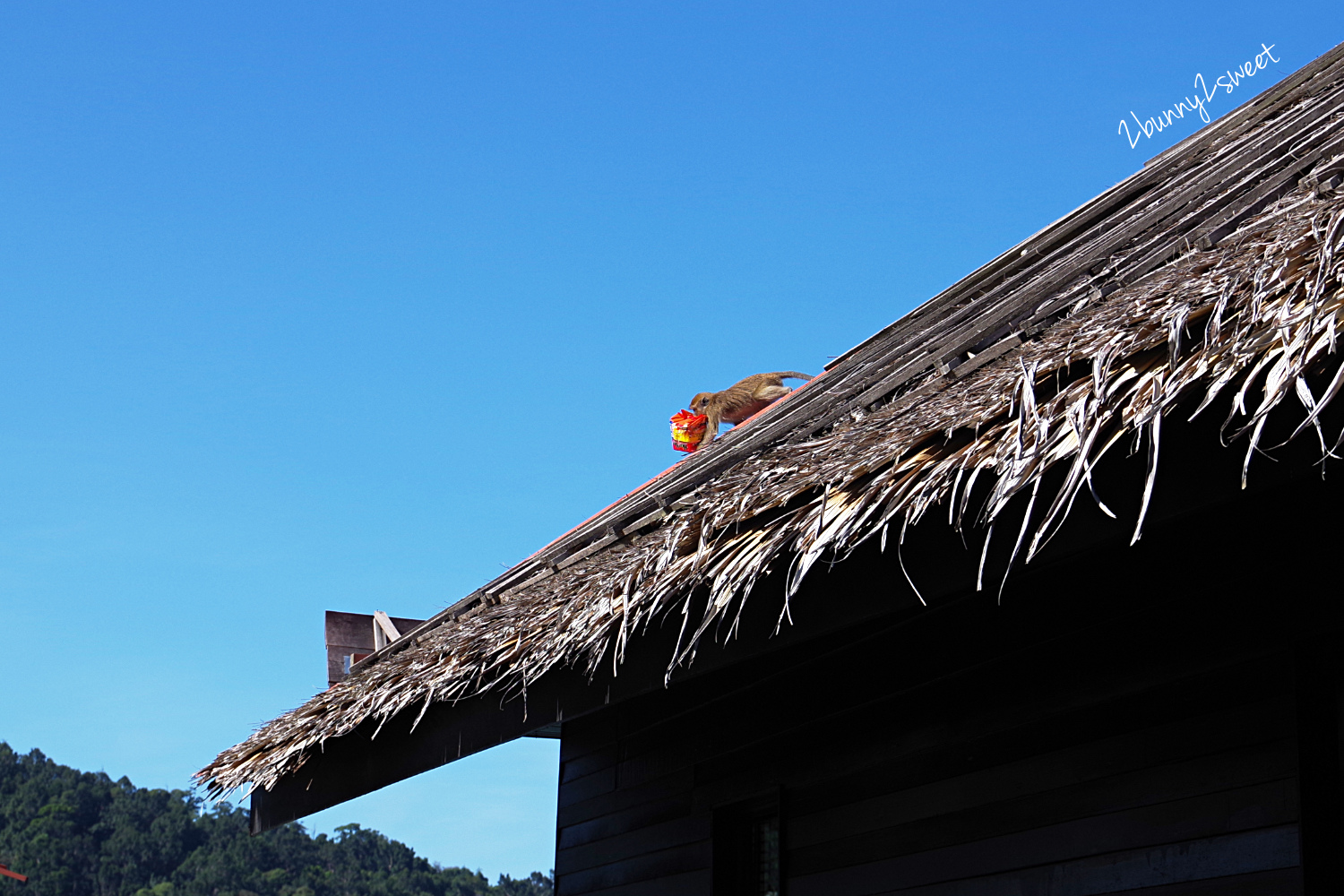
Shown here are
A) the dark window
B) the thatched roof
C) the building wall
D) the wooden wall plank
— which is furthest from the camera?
the dark window

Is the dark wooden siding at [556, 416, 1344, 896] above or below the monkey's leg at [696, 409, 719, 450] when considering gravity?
below

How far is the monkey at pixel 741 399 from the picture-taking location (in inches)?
420

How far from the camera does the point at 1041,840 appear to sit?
14.7 feet

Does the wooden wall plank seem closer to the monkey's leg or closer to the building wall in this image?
the building wall

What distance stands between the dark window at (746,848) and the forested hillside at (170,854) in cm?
6853

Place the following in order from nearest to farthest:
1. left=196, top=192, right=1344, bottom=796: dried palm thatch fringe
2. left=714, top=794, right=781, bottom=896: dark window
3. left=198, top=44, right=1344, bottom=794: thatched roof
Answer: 1. left=196, top=192, right=1344, bottom=796: dried palm thatch fringe
2. left=198, top=44, right=1344, bottom=794: thatched roof
3. left=714, top=794, right=781, bottom=896: dark window

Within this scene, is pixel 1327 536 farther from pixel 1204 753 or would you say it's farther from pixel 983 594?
pixel 983 594

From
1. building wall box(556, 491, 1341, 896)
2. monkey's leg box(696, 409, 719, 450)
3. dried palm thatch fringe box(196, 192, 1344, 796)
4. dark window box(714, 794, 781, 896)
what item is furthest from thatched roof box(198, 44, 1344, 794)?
monkey's leg box(696, 409, 719, 450)

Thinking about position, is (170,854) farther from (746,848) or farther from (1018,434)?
(1018,434)

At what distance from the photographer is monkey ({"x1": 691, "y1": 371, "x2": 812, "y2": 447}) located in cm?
1067

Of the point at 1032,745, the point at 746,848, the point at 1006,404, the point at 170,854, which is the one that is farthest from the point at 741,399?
the point at 170,854

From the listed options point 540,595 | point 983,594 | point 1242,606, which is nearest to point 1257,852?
point 1242,606

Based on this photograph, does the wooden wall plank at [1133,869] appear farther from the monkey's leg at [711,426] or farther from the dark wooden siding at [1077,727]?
the monkey's leg at [711,426]

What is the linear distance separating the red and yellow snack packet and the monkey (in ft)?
0.15
